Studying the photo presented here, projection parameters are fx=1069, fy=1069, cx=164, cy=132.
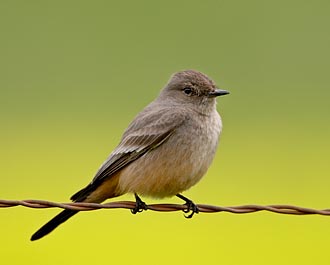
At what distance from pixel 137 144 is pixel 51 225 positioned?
2.87 ft

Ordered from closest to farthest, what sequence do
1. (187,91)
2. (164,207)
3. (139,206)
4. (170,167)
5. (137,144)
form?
(164,207)
(139,206)
(170,167)
(137,144)
(187,91)

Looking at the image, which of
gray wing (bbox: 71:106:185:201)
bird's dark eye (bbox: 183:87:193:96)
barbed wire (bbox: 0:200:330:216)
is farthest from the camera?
bird's dark eye (bbox: 183:87:193:96)

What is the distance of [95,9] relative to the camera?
52.0 ft

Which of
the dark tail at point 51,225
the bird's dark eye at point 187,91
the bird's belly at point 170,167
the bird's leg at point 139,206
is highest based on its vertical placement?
the bird's dark eye at point 187,91

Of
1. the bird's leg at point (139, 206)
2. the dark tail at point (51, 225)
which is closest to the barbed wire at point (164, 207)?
the bird's leg at point (139, 206)

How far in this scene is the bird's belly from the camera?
25.4ft

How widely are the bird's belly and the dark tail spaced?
47 cm

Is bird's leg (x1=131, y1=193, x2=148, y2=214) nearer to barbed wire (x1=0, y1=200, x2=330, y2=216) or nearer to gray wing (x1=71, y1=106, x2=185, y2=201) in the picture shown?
gray wing (x1=71, y1=106, x2=185, y2=201)

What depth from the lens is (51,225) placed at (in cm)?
768

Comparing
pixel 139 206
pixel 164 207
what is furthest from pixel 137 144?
pixel 164 207

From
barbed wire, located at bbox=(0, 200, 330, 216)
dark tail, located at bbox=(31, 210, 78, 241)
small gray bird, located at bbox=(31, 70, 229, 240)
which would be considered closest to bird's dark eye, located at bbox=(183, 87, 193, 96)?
small gray bird, located at bbox=(31, 70, 229, 240)

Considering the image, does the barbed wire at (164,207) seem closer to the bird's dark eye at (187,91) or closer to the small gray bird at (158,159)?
the small gray bird at (158,159)

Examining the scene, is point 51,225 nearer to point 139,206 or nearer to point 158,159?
point 139,206

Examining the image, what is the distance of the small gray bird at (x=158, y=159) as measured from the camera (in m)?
7.76
